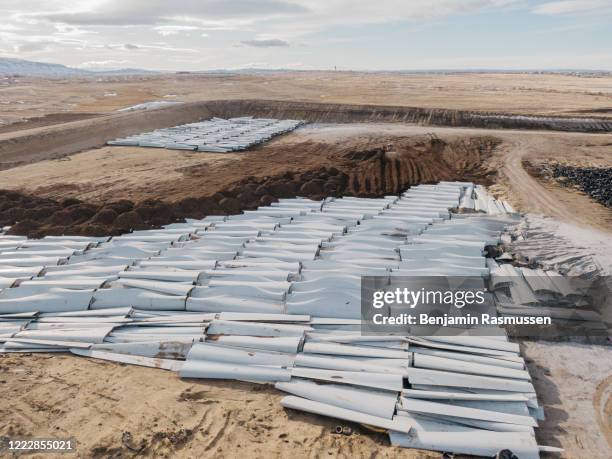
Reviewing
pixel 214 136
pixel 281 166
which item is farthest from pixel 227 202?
pixel 214 136

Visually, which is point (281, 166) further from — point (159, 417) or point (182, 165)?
point (159, 417)

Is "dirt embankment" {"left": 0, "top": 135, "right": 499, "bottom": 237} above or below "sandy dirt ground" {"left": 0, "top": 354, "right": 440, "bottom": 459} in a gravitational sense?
above

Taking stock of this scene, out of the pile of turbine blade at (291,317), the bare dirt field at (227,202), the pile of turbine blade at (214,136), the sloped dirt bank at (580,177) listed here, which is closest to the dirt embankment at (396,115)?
the bare dirt field at (227,202)

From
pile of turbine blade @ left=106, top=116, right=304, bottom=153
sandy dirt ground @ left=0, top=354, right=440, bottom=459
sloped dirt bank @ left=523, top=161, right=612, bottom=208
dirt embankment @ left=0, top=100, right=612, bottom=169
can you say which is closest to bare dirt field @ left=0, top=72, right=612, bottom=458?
sandy dirt ground @ left=0, top=354, right=440, bottom=459

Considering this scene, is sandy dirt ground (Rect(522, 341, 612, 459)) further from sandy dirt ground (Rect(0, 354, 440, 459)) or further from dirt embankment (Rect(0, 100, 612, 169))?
dirt embankment (Rect(0, 100, 612, 169))

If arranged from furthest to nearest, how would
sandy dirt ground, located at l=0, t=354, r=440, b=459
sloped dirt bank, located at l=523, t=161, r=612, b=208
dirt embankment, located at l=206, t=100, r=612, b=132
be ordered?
dirt embankment, located at l=206, t=100, r=612, b=132, sloped dirt bank, located at l=523, t=161, r=612, b=208, sandy dirt ground, located at l=0, t=354, r=440, b=459

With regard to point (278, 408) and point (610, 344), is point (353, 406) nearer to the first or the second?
point (278, 408)
